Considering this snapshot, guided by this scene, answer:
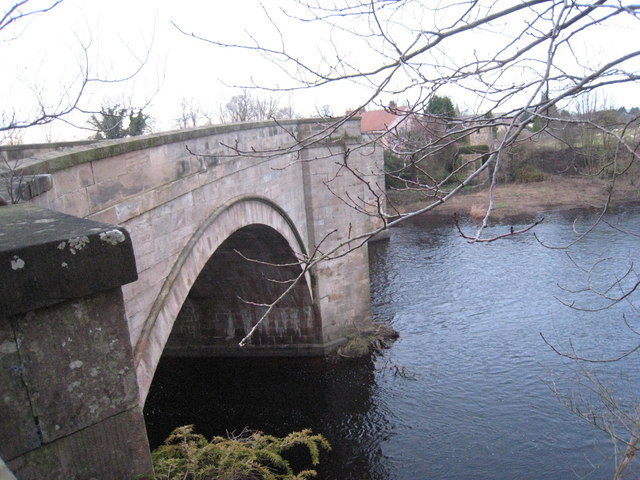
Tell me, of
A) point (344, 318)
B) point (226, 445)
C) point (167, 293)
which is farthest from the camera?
point (344, 318)

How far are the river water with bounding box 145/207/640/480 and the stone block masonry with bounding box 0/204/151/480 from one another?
5.81 m

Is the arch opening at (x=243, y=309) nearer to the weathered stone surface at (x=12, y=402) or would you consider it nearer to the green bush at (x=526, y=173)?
the weathered stone surface at (x=12, y=402)

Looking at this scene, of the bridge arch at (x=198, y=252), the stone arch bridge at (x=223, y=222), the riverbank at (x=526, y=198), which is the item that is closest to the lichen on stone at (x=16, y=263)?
the stone arch bridge at (x=223, y=222)

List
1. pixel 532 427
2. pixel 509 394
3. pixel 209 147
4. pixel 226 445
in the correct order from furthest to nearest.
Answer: pixel 509 394, pixel 532 427, pixel 209 147, pixel 226 445

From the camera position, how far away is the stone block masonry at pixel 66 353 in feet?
5.52

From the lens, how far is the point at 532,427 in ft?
28.7

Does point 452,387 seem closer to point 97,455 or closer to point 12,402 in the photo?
point 97,455

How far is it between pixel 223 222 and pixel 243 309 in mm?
4711

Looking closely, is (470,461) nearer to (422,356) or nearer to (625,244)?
(422,356)

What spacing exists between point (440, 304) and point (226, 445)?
10574 mm

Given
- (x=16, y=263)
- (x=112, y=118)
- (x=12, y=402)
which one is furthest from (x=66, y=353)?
(x=112, y=118)

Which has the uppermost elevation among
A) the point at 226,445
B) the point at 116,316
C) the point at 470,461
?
the point at 116,316

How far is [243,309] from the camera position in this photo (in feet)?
41.1

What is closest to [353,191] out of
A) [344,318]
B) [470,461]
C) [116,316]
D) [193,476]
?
[344,318]
